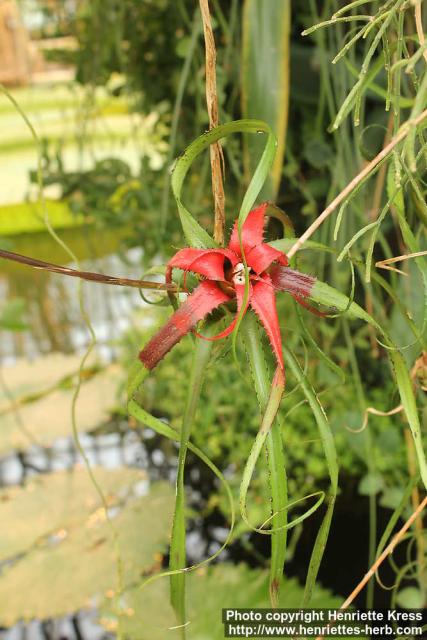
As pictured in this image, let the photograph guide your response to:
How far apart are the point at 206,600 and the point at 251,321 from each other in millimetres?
630

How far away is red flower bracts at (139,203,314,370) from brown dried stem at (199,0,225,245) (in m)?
0.02

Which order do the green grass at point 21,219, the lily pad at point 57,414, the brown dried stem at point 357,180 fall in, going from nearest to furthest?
the brown dried stem at point 357,180
the lily pad at point 57,414
the green grass at point 21,219

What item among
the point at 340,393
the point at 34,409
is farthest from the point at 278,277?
the point at 34,409

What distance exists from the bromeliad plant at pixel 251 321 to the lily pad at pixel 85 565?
0.59 m

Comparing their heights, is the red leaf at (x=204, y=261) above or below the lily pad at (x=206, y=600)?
above

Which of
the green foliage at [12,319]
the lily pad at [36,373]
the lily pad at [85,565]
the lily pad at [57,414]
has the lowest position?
the lily pad at [85,565]

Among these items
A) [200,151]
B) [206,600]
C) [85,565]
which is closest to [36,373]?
[85,565]

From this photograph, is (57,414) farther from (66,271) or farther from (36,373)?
(66,271)

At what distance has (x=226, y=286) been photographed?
273 millimetres

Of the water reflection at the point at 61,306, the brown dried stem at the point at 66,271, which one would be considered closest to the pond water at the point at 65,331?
the water reflection at the point at 61,306

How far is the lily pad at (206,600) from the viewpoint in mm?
778

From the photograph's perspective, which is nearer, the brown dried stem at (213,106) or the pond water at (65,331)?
the brown dried stem at (213,106)

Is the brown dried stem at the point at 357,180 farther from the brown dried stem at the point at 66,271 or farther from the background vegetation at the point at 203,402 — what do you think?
the background vegetation at the point at 203,402

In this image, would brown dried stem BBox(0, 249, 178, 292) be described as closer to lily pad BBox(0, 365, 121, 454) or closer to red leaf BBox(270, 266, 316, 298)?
red leaf BBox(270, 266, 316, 298)
